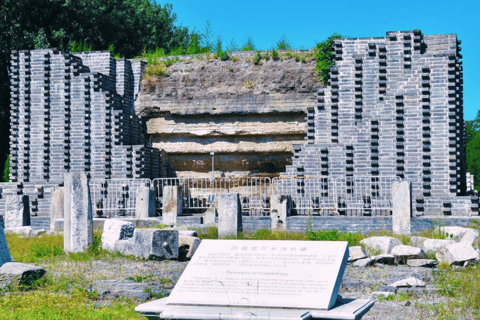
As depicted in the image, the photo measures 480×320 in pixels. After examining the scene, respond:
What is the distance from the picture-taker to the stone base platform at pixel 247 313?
166 inches

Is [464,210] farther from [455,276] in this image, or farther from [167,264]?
[167,264]

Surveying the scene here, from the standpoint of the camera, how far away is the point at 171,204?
52.0 feet

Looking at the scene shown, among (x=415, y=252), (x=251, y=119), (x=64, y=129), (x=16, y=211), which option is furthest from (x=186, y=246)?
(x=64, y=129)

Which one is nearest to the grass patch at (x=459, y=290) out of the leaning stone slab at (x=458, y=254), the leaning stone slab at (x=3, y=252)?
the leaning stone slab at (x=458, y=254)

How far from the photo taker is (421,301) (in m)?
6.48

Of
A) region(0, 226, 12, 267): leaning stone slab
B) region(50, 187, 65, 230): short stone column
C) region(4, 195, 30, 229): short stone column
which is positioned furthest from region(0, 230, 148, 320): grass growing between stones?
region(4, 195, 30, 229): short stone column

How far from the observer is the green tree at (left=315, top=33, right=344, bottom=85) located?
18766mm

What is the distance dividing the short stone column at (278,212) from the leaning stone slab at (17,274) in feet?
26.1

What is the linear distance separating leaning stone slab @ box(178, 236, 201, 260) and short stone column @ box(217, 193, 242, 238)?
194cm

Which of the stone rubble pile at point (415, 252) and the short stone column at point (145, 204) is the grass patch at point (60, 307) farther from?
the short stone column at point (145, 204)

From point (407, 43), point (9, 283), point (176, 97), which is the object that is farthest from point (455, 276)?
point (176, 97)

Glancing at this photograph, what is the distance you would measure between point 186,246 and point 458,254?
16.0 ft

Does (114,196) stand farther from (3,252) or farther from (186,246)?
(3,252)

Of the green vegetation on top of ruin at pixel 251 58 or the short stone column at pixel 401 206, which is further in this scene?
the green vegetation on top of ruin at pixel 251 58
